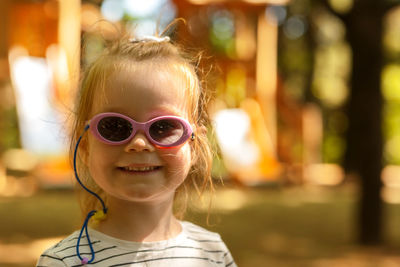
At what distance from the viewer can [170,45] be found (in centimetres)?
165

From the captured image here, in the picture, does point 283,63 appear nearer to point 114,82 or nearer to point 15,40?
point 15,40

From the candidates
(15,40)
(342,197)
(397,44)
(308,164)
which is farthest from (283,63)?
(15,40)

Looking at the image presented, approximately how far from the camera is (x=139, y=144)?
1.42m

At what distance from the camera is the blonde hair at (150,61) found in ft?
5.10

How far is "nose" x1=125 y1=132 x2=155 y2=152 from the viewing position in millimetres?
1426

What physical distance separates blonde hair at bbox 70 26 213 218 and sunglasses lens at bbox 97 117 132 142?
11 centimetres

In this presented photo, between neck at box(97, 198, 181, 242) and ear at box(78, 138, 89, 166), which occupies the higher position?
ear at box(78, 138, 89, 166)

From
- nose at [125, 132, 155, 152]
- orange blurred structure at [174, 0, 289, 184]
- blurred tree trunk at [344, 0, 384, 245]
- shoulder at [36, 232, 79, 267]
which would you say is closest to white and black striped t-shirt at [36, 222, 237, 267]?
shoulder at [36, 232, 79, 267]

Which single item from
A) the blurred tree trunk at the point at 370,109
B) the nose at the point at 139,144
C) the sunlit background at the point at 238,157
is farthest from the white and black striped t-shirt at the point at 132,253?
the blurred tree trunk at the point at 370,109

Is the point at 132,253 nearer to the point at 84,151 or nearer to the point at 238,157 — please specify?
the point at 84,151

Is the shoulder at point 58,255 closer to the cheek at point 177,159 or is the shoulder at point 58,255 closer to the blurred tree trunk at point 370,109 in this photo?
the cheek at point 177,159

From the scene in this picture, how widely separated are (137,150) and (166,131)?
0.09 m

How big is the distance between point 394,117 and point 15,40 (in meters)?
17.0

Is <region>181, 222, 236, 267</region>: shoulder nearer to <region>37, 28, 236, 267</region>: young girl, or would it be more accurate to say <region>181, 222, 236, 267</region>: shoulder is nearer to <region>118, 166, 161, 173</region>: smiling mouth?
<region>37, 28, 236, 267</region>: young girl
